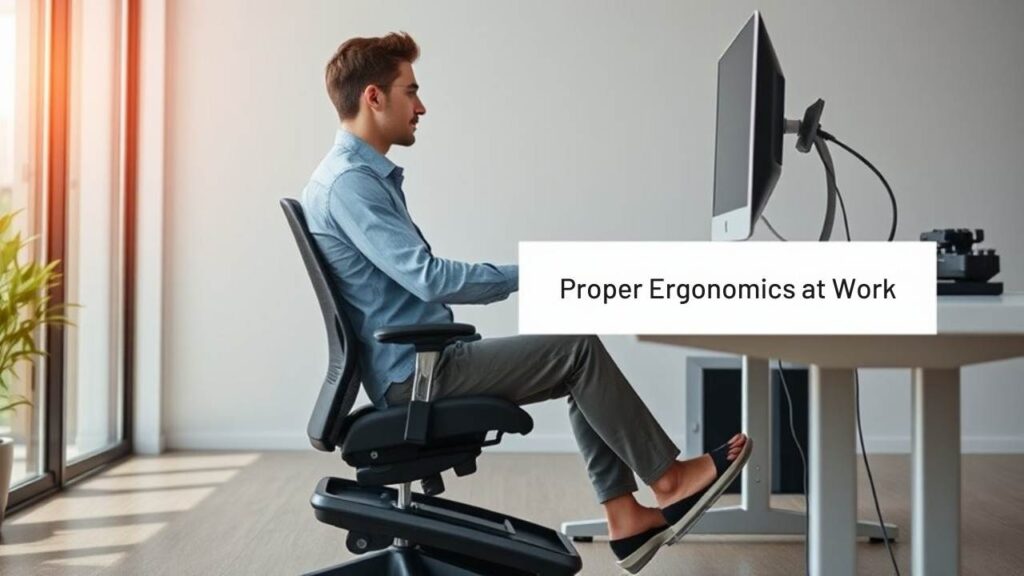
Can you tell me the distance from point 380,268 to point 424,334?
20 centimetres

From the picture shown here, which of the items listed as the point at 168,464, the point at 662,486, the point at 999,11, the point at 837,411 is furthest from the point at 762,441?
the point at 999,11

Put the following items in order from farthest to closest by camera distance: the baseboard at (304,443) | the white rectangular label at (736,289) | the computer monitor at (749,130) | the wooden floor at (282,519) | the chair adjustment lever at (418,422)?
1. the baseboard at (304,443)
2. the wooden floor at (282,519)
3. the chair adjustment lever at (418,422)
4. the computer monitor at (749,130)
5. the white rectangular label at (736,289)

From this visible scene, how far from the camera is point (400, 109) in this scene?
2660 millimetres

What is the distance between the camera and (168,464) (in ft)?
16.0

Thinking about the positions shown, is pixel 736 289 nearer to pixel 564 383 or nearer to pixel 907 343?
pixel 907 343

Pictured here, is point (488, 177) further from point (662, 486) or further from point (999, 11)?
point (662, 486)

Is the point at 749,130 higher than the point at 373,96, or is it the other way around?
the point at 373,96

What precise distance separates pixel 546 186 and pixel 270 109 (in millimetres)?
1206

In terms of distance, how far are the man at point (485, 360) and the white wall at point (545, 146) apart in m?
2.80

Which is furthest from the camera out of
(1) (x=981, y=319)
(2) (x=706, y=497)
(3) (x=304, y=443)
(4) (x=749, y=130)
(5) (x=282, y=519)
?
(3) (x=304, y=443)

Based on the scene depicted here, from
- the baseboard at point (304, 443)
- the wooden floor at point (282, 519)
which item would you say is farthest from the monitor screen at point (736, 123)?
the baseboard at point (304, 443)

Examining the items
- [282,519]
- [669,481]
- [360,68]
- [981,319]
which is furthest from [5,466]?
[981,319]

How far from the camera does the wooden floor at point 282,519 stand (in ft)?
10.2

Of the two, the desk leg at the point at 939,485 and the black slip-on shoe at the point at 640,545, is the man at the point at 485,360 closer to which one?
the black slip-on shoe at the point at 640,545
